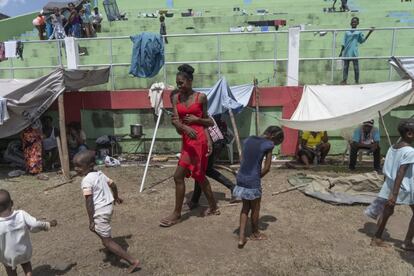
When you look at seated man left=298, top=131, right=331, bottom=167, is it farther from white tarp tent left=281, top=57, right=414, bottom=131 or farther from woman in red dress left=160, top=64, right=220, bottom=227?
woman in red dress left=160, top=64, right=220, bottom=227

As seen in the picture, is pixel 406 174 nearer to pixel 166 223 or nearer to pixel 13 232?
pixel 166 223

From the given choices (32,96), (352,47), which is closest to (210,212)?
(32,96)

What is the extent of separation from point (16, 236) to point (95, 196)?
2.27ft

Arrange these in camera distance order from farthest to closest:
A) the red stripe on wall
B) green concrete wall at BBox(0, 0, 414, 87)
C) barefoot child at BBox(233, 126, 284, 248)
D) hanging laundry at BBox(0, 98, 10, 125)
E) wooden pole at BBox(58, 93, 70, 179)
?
green concrete wall at BBox(0, 0, 414, 87), the red stripe on wall, wooden pole at BBox(58, 93, 70, 179), hanging laundry at BBox(0, 98, 10, 125), barefoot child at BBox(233, 126, 284, 248)

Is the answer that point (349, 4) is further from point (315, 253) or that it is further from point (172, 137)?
point (315, 253)

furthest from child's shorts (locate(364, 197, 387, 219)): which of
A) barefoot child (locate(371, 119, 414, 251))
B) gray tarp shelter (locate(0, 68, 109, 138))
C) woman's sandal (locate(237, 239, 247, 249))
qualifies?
gray tarp shelter (locate(0, 68, 109, 138))

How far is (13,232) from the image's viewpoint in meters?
3.20

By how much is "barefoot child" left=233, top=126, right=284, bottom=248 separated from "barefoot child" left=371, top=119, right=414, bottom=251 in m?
1.12

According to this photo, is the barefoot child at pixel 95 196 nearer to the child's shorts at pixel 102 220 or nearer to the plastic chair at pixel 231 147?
the child's shorts at pixel 102 220

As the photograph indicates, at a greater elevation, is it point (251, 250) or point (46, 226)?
point (46, 226)

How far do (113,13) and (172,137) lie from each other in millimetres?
10288

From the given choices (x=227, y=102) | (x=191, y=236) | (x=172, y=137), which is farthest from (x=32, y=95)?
(x=191, y=236)

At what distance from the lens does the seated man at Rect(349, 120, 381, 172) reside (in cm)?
723

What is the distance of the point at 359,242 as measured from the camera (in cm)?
431
